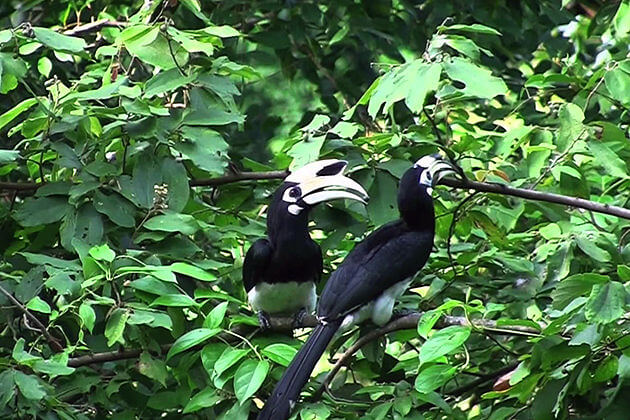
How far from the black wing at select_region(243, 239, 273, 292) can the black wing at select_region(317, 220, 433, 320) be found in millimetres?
174

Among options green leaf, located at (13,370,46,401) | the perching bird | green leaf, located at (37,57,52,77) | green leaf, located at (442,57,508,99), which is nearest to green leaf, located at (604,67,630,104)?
green leaf, located at (442,57,508,99)

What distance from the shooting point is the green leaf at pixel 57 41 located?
8.46ft

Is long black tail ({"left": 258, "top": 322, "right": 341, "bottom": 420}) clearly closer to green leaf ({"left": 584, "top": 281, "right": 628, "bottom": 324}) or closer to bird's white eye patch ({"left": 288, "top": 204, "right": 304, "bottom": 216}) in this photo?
bird's white eye patch ({"left": 288, "top": 204, "right": 304, "bottom": 216})

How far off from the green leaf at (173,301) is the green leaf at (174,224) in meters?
0.22

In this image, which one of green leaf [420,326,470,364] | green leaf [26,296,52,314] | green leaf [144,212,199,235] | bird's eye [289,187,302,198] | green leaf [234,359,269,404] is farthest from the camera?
bird's eye [289,187,302,198]

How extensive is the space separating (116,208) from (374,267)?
623 millimetres

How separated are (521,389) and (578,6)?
2818mm

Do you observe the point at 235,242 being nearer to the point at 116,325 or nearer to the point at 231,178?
the point at 231,178

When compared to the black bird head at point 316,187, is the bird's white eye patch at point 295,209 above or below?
below

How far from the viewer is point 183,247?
2588mm

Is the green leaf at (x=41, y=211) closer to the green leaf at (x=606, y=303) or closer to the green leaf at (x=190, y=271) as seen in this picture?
the green leaf at (x=190, y=271)

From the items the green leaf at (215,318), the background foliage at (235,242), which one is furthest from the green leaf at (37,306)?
the green leaf at (215,318)

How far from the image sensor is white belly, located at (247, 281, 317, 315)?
2834 mm

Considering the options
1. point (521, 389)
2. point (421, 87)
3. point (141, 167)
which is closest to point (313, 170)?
point (141, 167)
